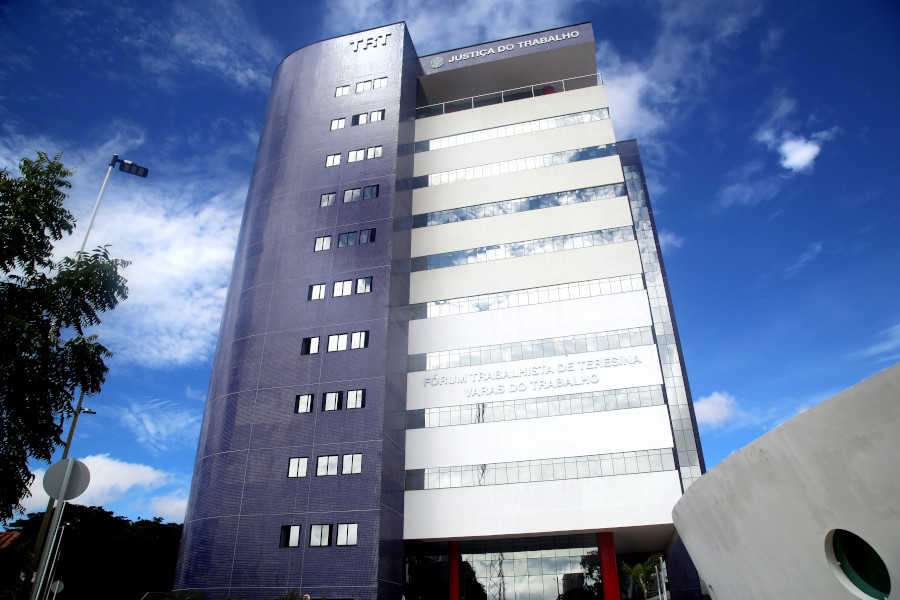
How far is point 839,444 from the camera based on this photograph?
871cm

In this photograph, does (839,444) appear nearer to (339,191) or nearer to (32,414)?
(32,414)

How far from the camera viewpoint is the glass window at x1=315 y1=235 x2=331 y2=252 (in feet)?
127

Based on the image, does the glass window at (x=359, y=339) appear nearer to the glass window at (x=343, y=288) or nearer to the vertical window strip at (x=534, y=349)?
the glass window at (x=343, y=288)

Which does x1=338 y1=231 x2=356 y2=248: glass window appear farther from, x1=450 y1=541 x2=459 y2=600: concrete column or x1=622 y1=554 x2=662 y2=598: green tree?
x1=622 y1=554 x2=662 y2=598: green tree

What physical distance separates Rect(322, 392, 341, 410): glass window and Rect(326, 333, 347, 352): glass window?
2882mm

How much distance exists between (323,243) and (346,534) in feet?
63.1

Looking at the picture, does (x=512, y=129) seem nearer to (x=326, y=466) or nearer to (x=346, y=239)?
(x=346, y=239)

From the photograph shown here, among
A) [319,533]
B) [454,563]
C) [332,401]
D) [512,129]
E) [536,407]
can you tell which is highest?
[512,129]

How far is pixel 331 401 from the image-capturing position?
110 feet

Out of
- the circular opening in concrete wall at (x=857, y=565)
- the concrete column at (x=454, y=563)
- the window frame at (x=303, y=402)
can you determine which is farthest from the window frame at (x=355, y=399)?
the circular opening in concrete wall at (x=857, y=565)

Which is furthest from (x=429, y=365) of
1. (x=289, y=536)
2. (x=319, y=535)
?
(x=289, y=536)

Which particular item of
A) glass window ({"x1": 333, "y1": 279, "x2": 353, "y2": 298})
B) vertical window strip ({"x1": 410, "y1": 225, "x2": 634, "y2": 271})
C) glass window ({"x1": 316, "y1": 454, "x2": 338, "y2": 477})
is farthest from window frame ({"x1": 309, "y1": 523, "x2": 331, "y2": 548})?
vertical window strip ({"x1": 410, "y1": 225, "x2": 634, "y2": 271})

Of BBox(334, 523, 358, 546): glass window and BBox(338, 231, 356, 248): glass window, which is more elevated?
BBox(338, 231, 356, 248): glass window

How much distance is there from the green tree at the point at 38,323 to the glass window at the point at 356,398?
21.3 metres
